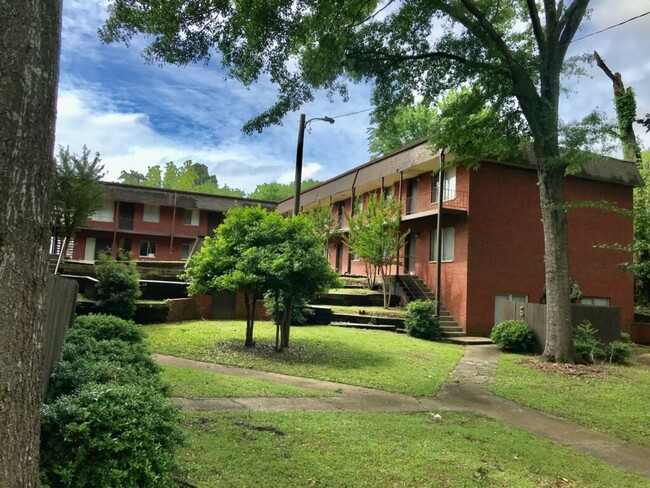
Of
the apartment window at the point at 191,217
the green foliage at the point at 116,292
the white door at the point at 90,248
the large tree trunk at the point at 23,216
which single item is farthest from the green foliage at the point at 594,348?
the white door at the point at 90,248

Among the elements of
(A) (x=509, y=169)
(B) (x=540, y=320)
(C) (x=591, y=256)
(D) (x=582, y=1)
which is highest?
(D) (x=582, y=1)

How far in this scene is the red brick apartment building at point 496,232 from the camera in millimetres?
19938

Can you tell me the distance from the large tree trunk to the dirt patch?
1213cm

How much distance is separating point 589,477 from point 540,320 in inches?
435

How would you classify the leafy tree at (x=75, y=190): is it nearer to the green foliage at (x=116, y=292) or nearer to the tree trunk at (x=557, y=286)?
the green foliage at (x=116, y=292)

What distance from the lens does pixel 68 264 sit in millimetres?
18953

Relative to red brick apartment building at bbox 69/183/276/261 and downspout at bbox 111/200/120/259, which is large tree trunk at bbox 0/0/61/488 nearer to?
red brick apartment building at bbox 69/183/276/261

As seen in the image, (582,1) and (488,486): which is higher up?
(582,1)

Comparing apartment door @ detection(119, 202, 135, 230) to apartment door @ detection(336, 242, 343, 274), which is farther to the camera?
apartment door @ detection(119, 202, 135, 230)

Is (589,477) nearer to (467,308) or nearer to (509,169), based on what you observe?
(467,308)

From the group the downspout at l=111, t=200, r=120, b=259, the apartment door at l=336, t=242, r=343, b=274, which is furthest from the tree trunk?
the downspout at l=111, t=200, r=120, b=259

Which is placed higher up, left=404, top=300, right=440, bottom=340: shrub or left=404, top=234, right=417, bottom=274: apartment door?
left=404, top=234, right=417, bottom=274: apartment door

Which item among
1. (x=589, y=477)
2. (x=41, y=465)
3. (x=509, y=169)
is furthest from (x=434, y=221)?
(x=41, y=465)

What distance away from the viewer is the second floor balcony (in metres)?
20.4
